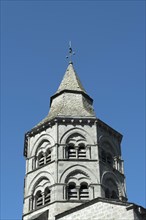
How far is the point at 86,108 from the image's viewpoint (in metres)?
34.2

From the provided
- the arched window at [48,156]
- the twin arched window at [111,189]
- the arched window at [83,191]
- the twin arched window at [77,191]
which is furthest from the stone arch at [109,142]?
the twin arched window at [77,191]

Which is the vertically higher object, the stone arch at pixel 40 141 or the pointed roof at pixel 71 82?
the pointed roof at pixel 71 82

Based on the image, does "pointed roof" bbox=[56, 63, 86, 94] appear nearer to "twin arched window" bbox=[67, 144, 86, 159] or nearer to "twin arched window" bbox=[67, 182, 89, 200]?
"twin arched window" bbox=[67, 144, 86, 159]

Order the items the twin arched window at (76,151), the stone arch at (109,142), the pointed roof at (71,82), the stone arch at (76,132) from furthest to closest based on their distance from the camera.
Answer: the pointed roof at (71,82)
the stone arch at (109,142)
the stone arch at (76,132)
the twin arched window at (76,151)

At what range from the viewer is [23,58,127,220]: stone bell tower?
28.5 m

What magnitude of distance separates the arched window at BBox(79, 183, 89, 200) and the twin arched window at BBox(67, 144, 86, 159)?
203 cm

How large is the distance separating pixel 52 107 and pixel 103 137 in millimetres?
4996

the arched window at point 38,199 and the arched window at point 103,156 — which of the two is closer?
the arched window at point 38,199

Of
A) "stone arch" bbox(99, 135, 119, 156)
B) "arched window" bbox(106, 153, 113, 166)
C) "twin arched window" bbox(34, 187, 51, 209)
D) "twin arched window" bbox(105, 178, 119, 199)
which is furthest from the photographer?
"stone arch" bbox(99, 135, 119, 156)

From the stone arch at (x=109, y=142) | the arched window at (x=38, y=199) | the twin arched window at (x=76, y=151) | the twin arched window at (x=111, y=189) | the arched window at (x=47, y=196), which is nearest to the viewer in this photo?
the arched window at (x=47, y=196)

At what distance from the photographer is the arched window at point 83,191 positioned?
28.5m

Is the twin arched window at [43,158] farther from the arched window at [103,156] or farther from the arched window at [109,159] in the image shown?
the arched window at [109,159]

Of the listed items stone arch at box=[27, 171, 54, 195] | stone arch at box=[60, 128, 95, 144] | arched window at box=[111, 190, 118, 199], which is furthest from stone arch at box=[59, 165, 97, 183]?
stone arch at box=[60, 128, 95, 144]

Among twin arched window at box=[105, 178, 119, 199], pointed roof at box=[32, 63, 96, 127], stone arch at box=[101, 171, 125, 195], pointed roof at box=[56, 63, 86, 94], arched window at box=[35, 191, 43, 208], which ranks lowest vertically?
arched window at box=[35, 191, 43, 208]
